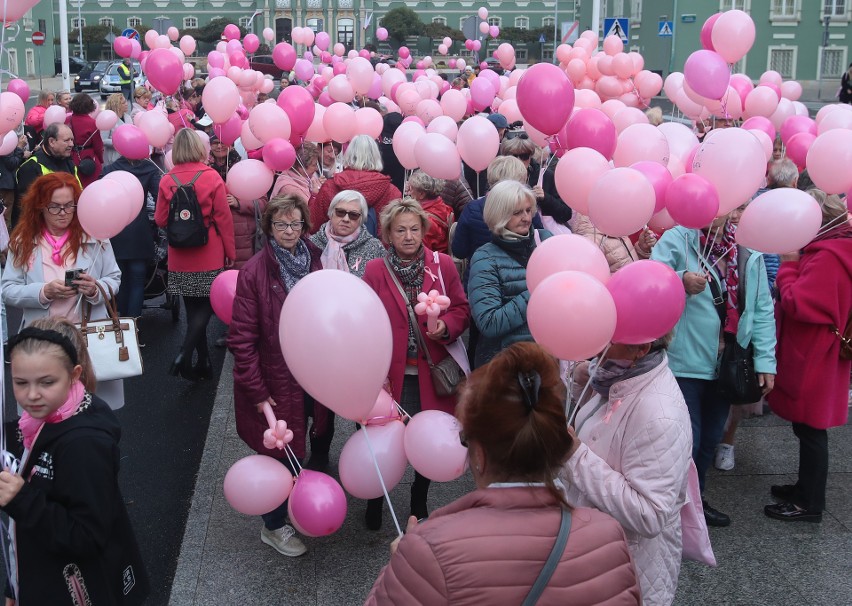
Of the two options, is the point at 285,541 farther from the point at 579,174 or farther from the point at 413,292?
the point at 579,174

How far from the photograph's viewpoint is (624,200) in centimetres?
352

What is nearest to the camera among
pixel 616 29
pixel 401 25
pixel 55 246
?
pixel 55 246

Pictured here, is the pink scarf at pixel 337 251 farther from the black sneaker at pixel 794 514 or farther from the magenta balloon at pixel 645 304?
the black sneaker at pixel 794 514

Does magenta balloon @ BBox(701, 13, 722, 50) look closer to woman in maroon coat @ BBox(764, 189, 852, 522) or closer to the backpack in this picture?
woman in maroon coat @ BBox(764, 189, 852, 522)

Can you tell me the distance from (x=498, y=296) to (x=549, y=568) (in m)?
2.58

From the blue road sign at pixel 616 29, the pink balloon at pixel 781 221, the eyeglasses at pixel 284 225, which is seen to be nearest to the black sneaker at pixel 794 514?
the pink balloon at pixel 781 221

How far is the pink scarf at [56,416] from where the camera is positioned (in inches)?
105

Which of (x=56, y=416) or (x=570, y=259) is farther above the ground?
(x=570, y=259)

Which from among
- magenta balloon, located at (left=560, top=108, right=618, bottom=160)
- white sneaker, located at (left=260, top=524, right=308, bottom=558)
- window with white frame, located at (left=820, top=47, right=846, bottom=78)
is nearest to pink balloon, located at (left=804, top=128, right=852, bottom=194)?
magenta balloon, located at (left=560, top=108, right=618, bottom=160)

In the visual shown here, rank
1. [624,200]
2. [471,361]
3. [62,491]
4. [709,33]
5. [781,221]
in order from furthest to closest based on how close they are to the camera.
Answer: [709,33], [471,361], [781,221], [624,200], [62,491]

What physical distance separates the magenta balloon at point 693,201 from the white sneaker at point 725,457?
2.06 m

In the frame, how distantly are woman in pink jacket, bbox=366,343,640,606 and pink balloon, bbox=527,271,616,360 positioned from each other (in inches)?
28.1

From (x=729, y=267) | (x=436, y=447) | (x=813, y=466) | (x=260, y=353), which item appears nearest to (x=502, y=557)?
(x=436, y=447)

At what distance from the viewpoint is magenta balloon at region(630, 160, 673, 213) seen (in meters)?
3.77
